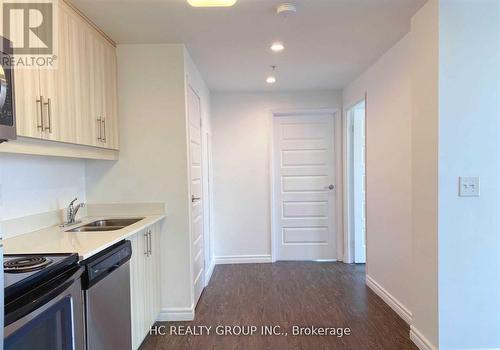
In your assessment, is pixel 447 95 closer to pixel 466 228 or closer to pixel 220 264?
pixel 466 228

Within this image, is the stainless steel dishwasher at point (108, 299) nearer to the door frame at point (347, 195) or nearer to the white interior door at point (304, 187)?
the white interior door at point (304, 187)

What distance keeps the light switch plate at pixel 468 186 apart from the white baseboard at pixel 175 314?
228cm

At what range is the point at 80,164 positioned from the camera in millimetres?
2787

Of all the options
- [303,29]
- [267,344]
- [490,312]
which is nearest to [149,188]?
[267,344]

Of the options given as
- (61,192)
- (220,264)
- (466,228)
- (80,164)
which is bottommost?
(220,264)

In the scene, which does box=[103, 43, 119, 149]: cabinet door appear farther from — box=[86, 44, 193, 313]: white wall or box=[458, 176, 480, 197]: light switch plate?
box=[458, 176, 480, 197]: light switch plate

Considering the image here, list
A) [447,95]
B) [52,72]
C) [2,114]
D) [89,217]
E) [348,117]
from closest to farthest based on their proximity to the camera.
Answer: [2,114], [52,72], [447,95], [89,217], [348,117]

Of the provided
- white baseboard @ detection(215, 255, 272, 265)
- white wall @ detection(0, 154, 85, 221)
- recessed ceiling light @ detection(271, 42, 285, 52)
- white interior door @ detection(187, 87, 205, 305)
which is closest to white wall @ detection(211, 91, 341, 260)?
white baseboard @ detection(215, 255, 272, 265)

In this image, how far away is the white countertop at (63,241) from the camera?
1.62 metres

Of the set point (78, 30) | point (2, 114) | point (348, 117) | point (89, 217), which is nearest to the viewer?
point (2, 114)

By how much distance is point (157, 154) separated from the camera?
282cm

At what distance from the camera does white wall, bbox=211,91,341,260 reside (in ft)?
14.9

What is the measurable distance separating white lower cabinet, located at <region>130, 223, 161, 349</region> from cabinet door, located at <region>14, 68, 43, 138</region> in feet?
2.95

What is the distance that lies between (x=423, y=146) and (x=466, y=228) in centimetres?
58
